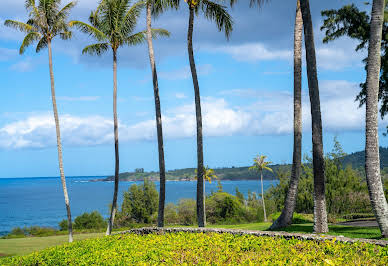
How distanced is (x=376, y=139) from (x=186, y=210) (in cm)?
4235

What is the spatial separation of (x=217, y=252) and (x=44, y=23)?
20.7 metres

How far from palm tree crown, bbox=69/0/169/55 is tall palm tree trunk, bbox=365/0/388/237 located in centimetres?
1532

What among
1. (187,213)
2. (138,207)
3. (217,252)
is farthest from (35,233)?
(217,252)

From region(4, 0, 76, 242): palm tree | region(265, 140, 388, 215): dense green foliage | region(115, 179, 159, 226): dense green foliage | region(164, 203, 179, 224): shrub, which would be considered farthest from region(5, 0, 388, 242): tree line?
region(115, 179, 159, 226): dense green foliage

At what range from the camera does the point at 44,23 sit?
22.9m

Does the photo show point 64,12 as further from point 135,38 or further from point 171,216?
point 171,216

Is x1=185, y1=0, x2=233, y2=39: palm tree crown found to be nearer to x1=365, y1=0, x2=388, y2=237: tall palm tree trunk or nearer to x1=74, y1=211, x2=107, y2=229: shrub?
x1=365, y1=0, x2=388, y2=237: tall palm tree trunk

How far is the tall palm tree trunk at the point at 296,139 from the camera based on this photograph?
1488cm

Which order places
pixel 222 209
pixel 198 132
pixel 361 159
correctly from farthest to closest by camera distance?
1. pixel 361 159
2. pixel 222 209
3. pixel 198 132

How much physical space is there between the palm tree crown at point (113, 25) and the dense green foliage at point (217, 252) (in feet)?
57.4

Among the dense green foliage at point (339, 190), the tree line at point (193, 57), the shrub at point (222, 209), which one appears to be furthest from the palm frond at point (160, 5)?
the shrub at point (222, 209)

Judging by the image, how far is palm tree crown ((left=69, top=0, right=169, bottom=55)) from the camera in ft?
76.7

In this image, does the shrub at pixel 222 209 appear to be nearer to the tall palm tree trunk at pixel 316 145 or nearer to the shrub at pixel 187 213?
the shrub at pixel 187 213

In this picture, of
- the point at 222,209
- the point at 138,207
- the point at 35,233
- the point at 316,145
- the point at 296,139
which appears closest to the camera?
the point at 316,145
